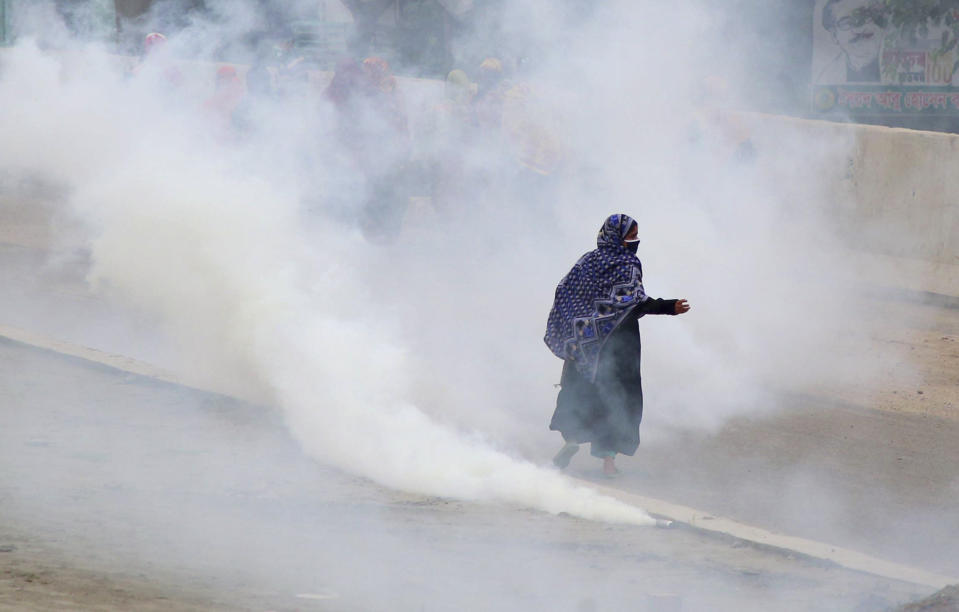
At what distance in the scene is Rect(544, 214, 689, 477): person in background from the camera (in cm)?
658

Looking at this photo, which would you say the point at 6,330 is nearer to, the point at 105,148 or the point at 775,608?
the point at 105,148

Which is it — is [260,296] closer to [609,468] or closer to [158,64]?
[609,468]

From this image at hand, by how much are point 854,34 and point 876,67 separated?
0.52 m

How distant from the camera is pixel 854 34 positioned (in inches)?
701

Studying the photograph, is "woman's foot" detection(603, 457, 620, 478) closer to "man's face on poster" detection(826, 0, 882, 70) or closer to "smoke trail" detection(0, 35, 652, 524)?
"smoke trail" detection(0, 35, 652, 524)

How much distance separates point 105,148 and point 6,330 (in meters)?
1.38

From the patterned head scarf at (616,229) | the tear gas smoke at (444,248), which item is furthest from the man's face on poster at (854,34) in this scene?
the patterned head scarf at (616,229)

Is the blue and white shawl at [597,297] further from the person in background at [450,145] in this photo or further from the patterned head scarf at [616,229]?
the person in background at [450,145]

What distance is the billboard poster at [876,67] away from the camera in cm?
1708

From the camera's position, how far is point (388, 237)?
12.9 m

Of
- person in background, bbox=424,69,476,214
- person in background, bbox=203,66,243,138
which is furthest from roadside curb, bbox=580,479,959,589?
person in background, bbox=424,69,476,214

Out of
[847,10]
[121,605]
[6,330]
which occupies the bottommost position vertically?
[121,605]

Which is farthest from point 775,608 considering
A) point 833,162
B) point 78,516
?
point 833,162

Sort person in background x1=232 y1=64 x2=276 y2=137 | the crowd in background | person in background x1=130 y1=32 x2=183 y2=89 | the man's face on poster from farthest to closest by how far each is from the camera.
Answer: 1. the man's face on poster
2. the crowd in background
3. person in background x1=130 y1=32 x2=183 y2=89
4. person in background x1=232 y1=64 x2=276 y2=137
